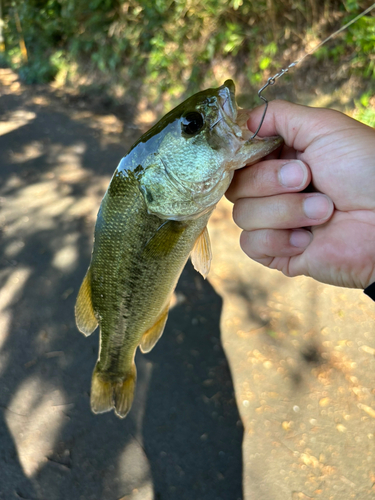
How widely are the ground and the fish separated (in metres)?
1.52

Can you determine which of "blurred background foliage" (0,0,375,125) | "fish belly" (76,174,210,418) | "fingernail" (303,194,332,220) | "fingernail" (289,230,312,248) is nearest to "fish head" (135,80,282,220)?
"fish belly" (76,174,210,418)

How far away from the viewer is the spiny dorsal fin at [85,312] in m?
2.03

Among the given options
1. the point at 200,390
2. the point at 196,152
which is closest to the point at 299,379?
the point at 200,390

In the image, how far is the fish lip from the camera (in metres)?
1.56

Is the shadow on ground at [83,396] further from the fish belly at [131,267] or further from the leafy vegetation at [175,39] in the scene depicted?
the leafy vegetation at [175,39]

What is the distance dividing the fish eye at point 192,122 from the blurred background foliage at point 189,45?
14.0 ft

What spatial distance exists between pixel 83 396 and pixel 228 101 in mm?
3004

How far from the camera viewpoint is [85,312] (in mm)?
2062

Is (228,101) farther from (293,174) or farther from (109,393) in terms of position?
(109,393)

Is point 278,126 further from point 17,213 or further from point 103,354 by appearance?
point 17,213

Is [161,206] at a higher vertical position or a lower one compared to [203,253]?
higher

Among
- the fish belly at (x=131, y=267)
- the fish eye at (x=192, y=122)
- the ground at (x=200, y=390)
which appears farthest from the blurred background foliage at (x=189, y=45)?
the fish belly at (x=131, y=267)

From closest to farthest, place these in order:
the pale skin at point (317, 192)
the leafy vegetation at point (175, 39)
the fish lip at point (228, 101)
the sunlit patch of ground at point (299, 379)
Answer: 1. the fish lip at point (228, 101)
2. the pale skin at point (317, 192)
3. the sunlit patch of ground at point (299, 379)
4. the leafy vegetation at point (175, 39)

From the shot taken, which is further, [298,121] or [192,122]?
[298,121]
